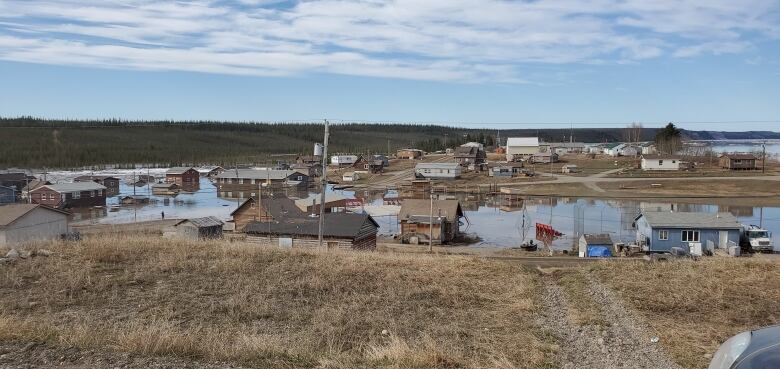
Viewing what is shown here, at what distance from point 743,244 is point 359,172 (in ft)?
208

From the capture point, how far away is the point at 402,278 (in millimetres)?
11445

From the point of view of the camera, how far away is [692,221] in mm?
25906

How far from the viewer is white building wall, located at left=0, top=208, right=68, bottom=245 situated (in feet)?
79.3

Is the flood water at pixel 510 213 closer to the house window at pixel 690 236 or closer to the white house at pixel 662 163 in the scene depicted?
the house window at pixel 690 236

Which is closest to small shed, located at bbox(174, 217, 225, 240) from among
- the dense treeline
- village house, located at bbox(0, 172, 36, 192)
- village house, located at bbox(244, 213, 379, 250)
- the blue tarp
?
village house, located at bbox(244, 213, 379, 250)

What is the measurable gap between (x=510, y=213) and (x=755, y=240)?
63.8ft

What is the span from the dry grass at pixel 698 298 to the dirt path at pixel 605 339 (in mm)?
254

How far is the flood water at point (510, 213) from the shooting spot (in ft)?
112

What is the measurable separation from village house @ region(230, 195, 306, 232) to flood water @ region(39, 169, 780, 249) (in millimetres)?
6558

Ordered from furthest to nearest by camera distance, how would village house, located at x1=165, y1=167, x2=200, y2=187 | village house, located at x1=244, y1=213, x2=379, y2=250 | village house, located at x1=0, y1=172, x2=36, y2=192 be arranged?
1. village house, located at x1=165, y1=167, x2=200, y2=187
2. village house, located at x1=0, y1=172, x2=36, y2=192
3. village house, located at x1=244, y1=213, x2=379, y2=250

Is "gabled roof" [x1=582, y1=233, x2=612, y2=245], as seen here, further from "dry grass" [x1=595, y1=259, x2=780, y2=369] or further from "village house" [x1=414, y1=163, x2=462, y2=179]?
"village house" [x1=414, y1=163, x2=462, y2=179]

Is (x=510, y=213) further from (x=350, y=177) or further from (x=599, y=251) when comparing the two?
(x=350, y=177)

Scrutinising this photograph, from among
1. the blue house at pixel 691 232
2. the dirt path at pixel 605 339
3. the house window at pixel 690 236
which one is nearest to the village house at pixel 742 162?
the blue house at pixel 691 232

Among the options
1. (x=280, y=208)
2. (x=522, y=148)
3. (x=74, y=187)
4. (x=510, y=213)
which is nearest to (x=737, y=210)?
(x=510, y=213)
